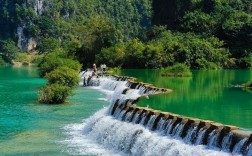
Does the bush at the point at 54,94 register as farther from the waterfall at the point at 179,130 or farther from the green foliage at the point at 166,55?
the green foliage at the point at 166,55

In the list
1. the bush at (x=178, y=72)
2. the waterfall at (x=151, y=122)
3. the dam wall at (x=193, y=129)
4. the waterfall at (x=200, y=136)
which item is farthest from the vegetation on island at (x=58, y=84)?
the waterfall at (x=200, y=136)

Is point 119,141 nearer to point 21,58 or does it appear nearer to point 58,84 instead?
point 58,84

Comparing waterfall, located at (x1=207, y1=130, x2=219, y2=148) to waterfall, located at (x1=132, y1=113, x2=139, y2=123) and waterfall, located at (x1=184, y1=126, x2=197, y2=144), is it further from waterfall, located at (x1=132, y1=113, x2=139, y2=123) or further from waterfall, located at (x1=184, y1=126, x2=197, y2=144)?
waterfall, located at (x1=132, y1=113, x2=139, y2=123)

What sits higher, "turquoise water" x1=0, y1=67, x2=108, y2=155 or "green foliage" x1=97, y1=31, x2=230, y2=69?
"green foliage" x1=97, y1=31, x2=230, y2=69

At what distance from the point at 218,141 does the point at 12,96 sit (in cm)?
2175

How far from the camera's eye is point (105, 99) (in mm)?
29719

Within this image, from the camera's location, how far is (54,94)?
26875 mm

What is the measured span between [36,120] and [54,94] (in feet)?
17.4

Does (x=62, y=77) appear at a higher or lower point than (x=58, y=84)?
higher

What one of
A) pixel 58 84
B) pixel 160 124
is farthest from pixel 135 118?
pixel 58 84

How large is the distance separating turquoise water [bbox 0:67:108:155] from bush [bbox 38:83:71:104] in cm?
52

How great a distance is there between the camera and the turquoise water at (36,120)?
53.7 feet

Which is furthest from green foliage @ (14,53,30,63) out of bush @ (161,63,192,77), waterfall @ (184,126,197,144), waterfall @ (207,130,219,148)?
waterfall @ (207,130,219,148)

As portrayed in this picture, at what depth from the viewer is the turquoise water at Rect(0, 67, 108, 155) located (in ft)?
53.7
